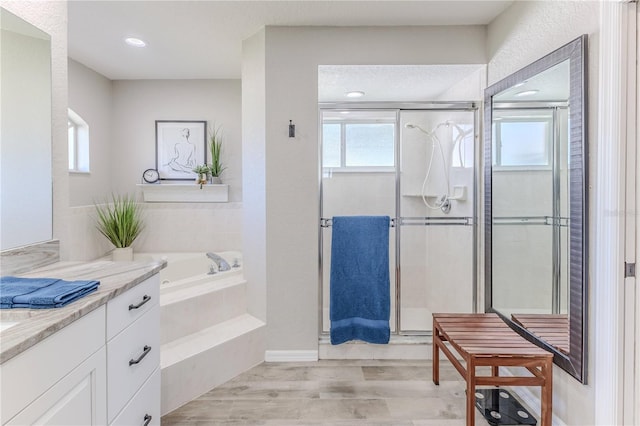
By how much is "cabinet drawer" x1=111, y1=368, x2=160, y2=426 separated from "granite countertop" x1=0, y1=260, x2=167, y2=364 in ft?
1.57

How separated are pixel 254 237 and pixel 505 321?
1855 millimetres

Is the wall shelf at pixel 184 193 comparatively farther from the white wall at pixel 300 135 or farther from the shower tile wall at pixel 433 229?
the shower tile wall at pixel 433 229

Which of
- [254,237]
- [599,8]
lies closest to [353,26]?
[599,8]

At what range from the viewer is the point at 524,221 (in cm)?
215

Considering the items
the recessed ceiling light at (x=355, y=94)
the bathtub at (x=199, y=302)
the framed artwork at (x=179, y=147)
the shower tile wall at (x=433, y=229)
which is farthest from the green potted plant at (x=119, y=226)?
the shower tile wall at (x=433, y=229)

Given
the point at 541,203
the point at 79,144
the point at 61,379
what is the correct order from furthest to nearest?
1. the point at 79,144
2. the point at 541,203
3. the point at 61,379

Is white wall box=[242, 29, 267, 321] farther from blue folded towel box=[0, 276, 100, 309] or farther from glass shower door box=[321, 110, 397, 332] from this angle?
blue folded towel box=[0, 276, 100, 309]

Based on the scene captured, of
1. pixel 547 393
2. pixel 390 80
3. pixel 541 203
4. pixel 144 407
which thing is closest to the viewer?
pixel 144 407

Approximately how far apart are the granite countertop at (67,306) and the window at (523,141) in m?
2.12

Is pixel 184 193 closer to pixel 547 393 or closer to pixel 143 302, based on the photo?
pixel 143 302

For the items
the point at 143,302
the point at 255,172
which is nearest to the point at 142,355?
the point at 143,302

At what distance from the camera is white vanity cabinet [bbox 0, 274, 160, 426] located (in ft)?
2.80

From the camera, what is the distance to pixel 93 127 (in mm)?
3365

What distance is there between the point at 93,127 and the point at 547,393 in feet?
13.4
